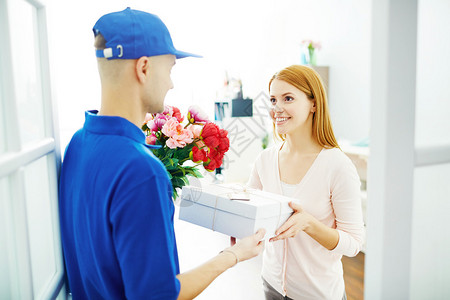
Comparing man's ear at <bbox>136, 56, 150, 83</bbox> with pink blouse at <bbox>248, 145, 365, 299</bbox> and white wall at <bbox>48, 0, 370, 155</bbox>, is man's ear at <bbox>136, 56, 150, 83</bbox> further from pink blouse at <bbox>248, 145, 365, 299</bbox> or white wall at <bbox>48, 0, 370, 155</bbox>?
white wall at <bbox>48, 0, 370, 155</bbox>

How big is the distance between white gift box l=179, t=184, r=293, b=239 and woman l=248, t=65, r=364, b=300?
0.21 feet

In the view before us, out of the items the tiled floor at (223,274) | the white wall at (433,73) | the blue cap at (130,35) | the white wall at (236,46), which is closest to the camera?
the white wall at (433,73)

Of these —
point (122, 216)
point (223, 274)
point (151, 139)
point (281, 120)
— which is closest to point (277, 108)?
point (281, 120)

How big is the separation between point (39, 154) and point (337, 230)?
989mm

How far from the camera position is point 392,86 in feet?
1.98

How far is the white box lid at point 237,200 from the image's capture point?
1.08 meters

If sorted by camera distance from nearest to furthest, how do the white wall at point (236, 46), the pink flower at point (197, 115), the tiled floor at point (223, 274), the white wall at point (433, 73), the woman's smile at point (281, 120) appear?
the white wall at point (433, 73) → the pink flower at point (197, 115) → the woman's smile at point (281, 120) → the tiled floor at point (223, 274) → the white wall at point (236, 46)

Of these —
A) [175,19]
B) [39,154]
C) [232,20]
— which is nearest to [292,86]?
[39,154]

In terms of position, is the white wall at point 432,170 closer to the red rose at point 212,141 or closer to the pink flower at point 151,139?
the red rose at point 212,141

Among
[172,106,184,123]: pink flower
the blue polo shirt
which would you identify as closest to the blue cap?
the blue polo shirt

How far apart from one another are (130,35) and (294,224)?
30.3 inches

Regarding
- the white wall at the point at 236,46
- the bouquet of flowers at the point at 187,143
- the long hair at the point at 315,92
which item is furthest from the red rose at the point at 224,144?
the white wall at the point at 236,46

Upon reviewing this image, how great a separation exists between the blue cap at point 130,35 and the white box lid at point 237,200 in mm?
517

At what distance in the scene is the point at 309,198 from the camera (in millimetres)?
1299
